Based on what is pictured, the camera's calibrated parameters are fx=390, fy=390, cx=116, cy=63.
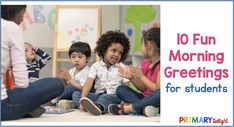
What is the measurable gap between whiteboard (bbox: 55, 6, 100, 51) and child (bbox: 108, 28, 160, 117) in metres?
1.06

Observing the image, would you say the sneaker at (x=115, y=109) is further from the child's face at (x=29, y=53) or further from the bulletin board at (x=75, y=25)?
the bulletin board at (x=75, y=25)

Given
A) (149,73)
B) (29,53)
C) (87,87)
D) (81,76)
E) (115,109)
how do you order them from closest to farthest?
(115,109), (149,73), (87,87), (29,53), (81,76)

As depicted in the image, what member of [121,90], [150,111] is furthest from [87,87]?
[150,111]

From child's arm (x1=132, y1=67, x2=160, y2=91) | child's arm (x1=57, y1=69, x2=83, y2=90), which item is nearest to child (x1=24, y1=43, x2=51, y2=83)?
child's arm (x1=57, y1=69, x2=83, y2=90)

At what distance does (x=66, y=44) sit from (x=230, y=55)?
1806 millimetres

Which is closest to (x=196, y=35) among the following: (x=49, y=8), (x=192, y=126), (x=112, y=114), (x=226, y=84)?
(x=226, y=84)

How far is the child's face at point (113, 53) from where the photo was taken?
1927mm

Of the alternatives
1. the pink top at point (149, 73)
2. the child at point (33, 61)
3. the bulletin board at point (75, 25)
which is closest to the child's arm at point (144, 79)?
the pink top at point (149, 73)

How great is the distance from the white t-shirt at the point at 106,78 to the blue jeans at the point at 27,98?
1.45 ft

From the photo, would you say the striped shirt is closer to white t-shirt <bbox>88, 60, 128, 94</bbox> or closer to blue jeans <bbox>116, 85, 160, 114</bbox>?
white t-shirt <bbox>88, 60, 128, 94</bbox>

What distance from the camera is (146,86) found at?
1.64 m

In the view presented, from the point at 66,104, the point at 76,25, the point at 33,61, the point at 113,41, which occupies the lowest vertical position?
the point at 66,104

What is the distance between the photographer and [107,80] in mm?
1929

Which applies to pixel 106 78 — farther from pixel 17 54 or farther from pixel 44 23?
pixel 44 23
